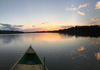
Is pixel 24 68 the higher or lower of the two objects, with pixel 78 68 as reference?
higher

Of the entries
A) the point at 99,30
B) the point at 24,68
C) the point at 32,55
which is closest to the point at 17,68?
the point at 24,68

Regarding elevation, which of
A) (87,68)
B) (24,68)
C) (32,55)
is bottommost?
(87,68)

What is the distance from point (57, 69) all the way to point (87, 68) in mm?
4080

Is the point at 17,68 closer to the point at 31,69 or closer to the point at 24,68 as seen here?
the point at 24,68

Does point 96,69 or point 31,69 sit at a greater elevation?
point 31,69

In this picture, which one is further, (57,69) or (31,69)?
(57,69)

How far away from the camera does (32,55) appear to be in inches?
476

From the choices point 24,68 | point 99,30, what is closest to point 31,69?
point 24,68

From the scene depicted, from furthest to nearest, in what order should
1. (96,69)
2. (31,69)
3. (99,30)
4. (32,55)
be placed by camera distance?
(99,30)
(32,55)
(96,69)
(31,69)

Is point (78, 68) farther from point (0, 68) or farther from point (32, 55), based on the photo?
point (0, 68)

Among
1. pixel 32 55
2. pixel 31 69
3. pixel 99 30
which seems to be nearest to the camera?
pixel 31 69

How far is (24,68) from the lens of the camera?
6.36 metres

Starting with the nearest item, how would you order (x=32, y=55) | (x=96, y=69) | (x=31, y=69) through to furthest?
(x=31, y=69)
(x=96, y=69)
(x=32, y=55)

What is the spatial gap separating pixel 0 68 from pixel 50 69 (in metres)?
6.73
